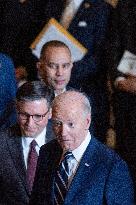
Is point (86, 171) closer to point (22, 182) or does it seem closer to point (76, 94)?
point (76, 94)

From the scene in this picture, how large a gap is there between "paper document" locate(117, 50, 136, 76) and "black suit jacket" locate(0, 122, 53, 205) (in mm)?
1013

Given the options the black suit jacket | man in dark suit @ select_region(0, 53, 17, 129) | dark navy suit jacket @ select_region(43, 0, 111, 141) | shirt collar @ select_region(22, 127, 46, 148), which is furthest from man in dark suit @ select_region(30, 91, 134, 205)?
dark navy suit jacket @ select_region(43, 0, 111, 141)

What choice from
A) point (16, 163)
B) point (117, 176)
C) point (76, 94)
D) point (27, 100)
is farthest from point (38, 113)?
point (117, 176)

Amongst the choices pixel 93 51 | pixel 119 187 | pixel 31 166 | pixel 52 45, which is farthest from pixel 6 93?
pixel 119 187

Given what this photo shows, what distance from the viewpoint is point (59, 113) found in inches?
94.4

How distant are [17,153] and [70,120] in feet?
2.24

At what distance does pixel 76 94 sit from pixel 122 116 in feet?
4.26

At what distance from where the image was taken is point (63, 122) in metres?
2.39

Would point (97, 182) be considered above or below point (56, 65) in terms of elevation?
below

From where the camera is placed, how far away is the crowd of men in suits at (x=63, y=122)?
92.5 inches

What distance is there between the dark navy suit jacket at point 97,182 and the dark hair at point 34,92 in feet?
2.02

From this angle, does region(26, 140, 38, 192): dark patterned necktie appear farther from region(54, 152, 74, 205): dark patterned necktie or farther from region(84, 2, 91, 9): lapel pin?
region(84, 2, 91, 9): lapel pin

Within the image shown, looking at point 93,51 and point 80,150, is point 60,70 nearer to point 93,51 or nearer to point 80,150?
point 93,51

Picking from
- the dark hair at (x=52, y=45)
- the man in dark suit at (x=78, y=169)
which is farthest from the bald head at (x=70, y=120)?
the dark hair at (x=52, y=45)
